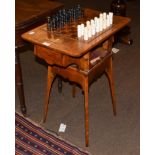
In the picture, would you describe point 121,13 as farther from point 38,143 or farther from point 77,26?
point 38,143

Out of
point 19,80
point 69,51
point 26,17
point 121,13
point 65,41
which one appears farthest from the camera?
point 121,13

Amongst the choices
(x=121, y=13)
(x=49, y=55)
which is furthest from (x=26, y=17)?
(x=121, y=13)

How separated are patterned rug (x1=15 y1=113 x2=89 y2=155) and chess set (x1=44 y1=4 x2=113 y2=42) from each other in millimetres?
719

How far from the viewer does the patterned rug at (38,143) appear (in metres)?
1.83

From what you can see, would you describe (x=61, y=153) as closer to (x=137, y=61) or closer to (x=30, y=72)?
(x=30, y=72)

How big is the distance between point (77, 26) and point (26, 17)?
0.37 m

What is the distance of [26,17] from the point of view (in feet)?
5.91

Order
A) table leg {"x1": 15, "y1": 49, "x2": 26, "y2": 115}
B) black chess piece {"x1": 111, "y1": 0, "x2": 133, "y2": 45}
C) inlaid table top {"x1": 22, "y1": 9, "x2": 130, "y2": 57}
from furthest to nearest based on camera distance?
black chess piece {"x1": 111, "y1": 0, "x2": 133, "y2": 45}, table leg {"x1": 15, "y1": 49, "x2": 26, "y2": 115}, inlaid table top {"x1": 22, "y1": 9, "x2": 130, "y2": 57}

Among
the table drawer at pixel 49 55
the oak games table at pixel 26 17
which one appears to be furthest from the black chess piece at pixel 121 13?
the table drawer at pixel 49 55

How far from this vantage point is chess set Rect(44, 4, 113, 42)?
1.58 m

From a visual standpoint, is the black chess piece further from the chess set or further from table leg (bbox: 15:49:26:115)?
table leg (bbox: 15:49:26:115)

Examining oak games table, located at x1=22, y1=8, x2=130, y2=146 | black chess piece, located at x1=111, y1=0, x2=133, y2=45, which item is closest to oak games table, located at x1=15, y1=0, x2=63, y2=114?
oak games table, located at x1=22, y1=8, x2=130, y2=146
